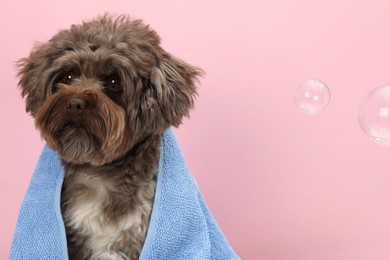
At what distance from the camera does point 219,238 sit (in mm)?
2123

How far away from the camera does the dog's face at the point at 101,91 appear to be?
1786 mm

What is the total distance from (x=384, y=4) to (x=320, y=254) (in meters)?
1.21

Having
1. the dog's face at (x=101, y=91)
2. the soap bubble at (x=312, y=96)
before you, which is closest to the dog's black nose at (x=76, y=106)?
the dog's face at (x=101, y=91)

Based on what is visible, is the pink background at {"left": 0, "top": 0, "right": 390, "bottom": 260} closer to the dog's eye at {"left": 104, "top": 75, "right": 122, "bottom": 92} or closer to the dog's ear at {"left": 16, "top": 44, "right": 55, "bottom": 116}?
the dog's ear at {"left": 16, "top": 44, "right": 55, "bottom": 116}

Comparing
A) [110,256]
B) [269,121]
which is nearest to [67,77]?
[110,256]

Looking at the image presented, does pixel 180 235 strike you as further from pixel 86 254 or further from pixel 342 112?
pixel 342 112

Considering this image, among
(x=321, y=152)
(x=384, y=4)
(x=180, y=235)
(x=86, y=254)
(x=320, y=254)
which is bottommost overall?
(x=86, y=254)

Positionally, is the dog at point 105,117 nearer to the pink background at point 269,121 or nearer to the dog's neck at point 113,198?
the dog's neck at point 113,198

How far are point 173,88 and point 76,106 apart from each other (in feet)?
1.14

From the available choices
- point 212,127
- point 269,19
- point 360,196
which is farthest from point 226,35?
point 360,196

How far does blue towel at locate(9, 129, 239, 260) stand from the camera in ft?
6.10

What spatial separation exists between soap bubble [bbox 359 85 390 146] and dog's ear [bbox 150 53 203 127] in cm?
66

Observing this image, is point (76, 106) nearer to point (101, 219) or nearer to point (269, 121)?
point (101, 219)

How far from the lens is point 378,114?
2.15 metres
